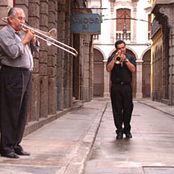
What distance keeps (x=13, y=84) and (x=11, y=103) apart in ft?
0.86

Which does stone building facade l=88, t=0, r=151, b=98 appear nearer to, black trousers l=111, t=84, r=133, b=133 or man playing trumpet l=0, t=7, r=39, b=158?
black trousers l=111, t=84, r=133, b=133

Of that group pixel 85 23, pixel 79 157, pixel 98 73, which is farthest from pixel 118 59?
pixel 98 73

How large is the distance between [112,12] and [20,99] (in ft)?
143

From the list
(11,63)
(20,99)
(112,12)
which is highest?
(112,12)

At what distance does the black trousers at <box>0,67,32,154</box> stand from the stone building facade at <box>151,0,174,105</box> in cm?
2018

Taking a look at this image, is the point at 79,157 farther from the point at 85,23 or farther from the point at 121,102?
the point at 85,23

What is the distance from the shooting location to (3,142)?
21.2ft

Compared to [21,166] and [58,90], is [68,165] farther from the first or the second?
[58,90]

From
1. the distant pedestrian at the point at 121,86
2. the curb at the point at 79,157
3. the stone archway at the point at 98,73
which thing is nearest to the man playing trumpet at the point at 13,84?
the curb at the point at 79,157

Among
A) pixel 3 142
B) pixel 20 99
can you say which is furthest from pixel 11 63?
pixel 3 142

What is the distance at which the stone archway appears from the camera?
161ft

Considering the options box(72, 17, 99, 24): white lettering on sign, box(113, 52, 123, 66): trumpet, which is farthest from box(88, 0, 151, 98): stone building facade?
box(113, 52, 123, 66): trumpet

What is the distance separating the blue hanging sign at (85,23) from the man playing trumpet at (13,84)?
503 inches

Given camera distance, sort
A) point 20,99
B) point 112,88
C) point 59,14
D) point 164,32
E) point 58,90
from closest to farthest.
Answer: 1. point 20,99
2. point 112,88
3. point 58,90
4. point 59,14
5. point 164,32
